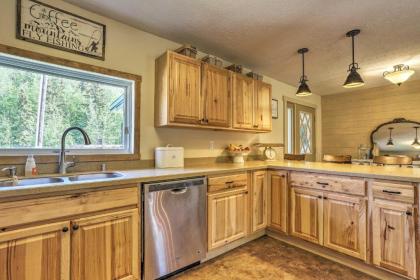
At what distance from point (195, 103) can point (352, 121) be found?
4141mm

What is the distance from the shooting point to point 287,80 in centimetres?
411

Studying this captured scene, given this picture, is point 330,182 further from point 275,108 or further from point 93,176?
point 93,176

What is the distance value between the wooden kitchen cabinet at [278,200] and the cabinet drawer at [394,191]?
0.88 meters

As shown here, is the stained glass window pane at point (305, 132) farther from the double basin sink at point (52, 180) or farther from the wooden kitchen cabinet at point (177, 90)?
the double basin sink at point (52, 180)

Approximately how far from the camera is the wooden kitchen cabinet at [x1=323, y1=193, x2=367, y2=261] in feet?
6.46

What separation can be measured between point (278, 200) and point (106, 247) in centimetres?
191

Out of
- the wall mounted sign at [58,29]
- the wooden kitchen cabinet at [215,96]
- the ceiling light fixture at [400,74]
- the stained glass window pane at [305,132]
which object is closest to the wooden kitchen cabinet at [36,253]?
the wall mounted sign at [58,29]

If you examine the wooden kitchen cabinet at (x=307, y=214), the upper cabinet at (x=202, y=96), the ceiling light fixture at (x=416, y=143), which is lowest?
the wooden kitchen cabinet at (x=307, y=214)

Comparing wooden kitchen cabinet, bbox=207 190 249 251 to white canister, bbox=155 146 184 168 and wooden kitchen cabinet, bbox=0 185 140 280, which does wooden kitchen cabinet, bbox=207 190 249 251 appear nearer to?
white canister, bbox=155 146 184 168

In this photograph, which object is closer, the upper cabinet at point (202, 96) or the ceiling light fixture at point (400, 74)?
the upper cabinet at point (202, 96)

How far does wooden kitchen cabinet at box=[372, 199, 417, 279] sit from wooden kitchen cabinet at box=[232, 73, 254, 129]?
166 cm

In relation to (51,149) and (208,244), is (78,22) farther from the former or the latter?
(208,244)

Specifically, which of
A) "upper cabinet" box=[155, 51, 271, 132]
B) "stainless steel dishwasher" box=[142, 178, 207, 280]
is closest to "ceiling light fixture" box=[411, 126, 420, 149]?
"upper cabinet" box=[155, 51, 271, 132]

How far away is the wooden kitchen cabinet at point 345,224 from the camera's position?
197cm
